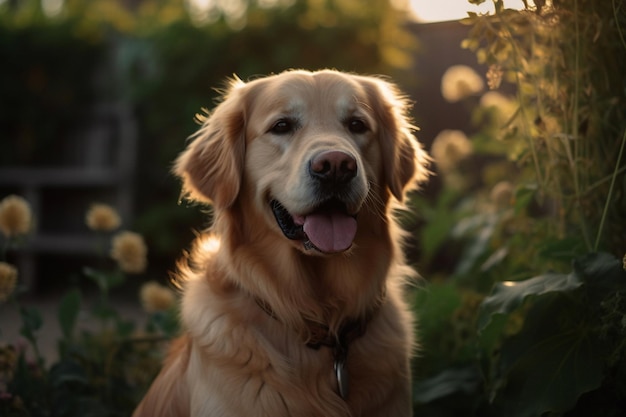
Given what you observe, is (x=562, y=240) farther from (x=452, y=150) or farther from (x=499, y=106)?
(x=452, y=150)

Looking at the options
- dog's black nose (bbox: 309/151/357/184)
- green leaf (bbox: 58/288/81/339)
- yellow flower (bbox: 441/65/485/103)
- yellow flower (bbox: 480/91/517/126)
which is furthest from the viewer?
yellow flower (bbox: 441/65/485/103)

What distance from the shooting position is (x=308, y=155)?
103 inches

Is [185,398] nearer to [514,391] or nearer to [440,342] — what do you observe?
[514,391]

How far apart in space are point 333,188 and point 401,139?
0.72 metres

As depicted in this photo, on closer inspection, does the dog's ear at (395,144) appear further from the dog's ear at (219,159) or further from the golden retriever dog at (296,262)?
the dog's ear at (219,159)

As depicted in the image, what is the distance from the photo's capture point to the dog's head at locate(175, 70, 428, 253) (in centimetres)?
263

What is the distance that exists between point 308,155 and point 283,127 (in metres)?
0.34

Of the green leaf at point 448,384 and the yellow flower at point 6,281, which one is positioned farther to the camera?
the green leaf at point 448,384

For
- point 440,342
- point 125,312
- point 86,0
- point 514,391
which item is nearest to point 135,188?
point 125,312

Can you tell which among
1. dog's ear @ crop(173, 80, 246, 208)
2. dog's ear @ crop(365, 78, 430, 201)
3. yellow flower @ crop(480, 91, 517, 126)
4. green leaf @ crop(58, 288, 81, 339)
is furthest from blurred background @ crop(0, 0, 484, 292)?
dog's ear @ crop(173, 80, 246, 208)

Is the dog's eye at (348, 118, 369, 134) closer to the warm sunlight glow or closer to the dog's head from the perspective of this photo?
the dog's head

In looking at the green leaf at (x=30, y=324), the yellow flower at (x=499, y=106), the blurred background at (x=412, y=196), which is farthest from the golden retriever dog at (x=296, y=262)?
the yellow flower at (x=499, y=106)

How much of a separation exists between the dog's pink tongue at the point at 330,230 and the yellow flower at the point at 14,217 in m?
1.62

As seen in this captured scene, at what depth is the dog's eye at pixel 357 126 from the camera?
2969mm
